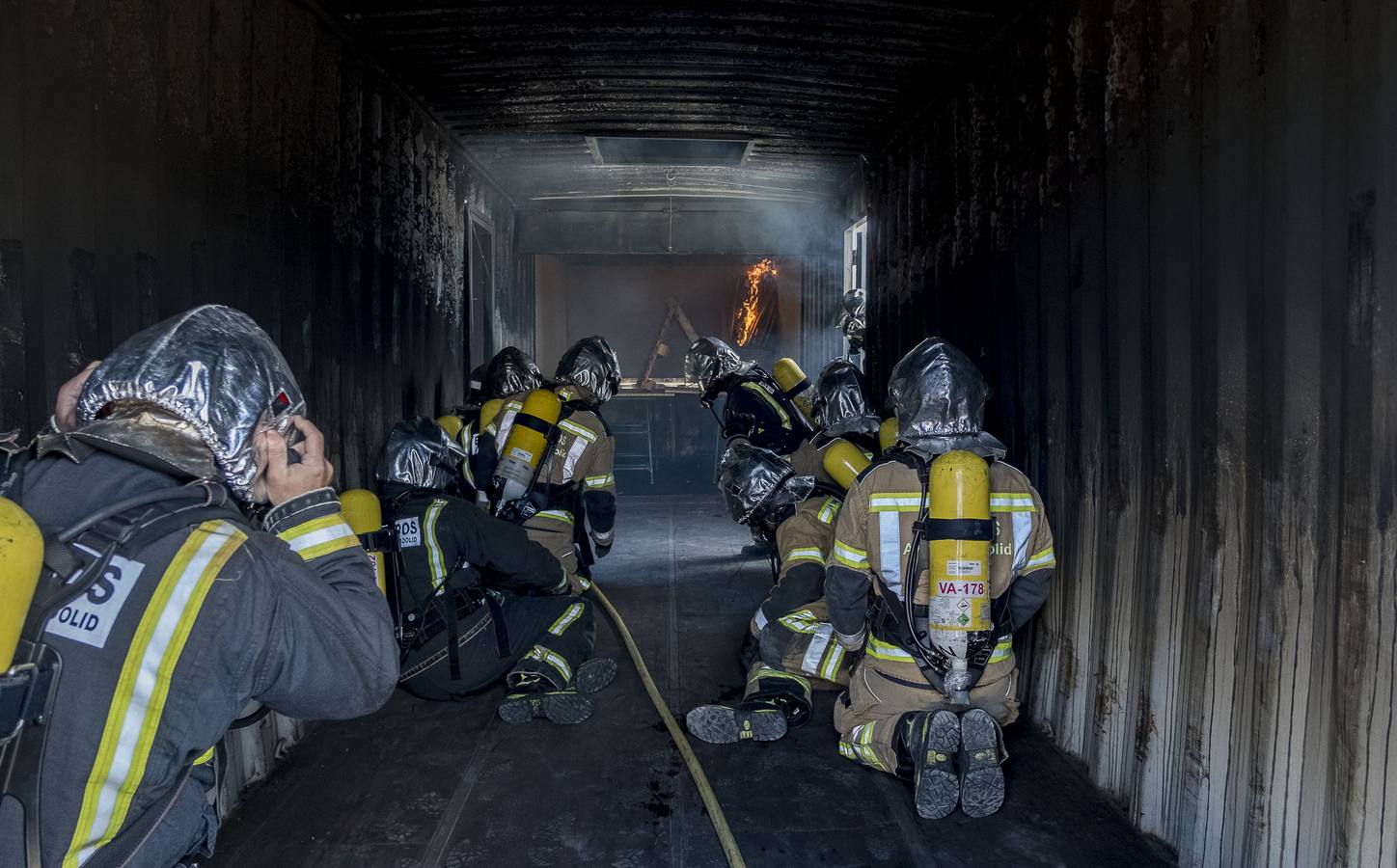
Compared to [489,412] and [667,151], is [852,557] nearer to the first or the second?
[489,412]

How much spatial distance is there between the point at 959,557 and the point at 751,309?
1084 centimetres

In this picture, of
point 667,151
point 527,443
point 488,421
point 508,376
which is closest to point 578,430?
point 527,443

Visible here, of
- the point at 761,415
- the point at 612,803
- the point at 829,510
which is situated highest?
the point at 761,415

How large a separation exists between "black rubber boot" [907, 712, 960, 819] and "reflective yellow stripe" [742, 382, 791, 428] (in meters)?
3.67

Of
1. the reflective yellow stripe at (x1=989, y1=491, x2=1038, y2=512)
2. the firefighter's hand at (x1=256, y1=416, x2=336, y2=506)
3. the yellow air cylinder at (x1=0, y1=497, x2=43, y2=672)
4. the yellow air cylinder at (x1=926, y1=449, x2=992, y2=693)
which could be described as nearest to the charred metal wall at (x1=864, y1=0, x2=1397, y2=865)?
the reflective yellow stripe at (x1=989, y1=491, x2=1038, y2=512)

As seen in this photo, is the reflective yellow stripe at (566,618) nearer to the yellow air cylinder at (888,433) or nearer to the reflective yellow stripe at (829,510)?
the reflective yellow stripe at (829,510)

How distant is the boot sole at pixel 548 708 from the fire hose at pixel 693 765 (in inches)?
13.7

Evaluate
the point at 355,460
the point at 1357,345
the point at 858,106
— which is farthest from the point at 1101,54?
the point at 355,460

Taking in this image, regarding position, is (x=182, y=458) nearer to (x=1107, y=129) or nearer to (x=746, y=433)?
(x=1107, y=129)

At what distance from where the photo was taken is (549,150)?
772cm

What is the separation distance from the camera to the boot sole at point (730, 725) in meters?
3.89

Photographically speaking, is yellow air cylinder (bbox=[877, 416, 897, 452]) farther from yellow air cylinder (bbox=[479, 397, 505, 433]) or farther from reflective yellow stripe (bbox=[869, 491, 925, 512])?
yellow air cylinder (bbox=[479, 397, 505, 433])

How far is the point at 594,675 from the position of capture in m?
4.55

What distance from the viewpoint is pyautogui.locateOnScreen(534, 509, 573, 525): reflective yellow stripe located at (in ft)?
18.4
